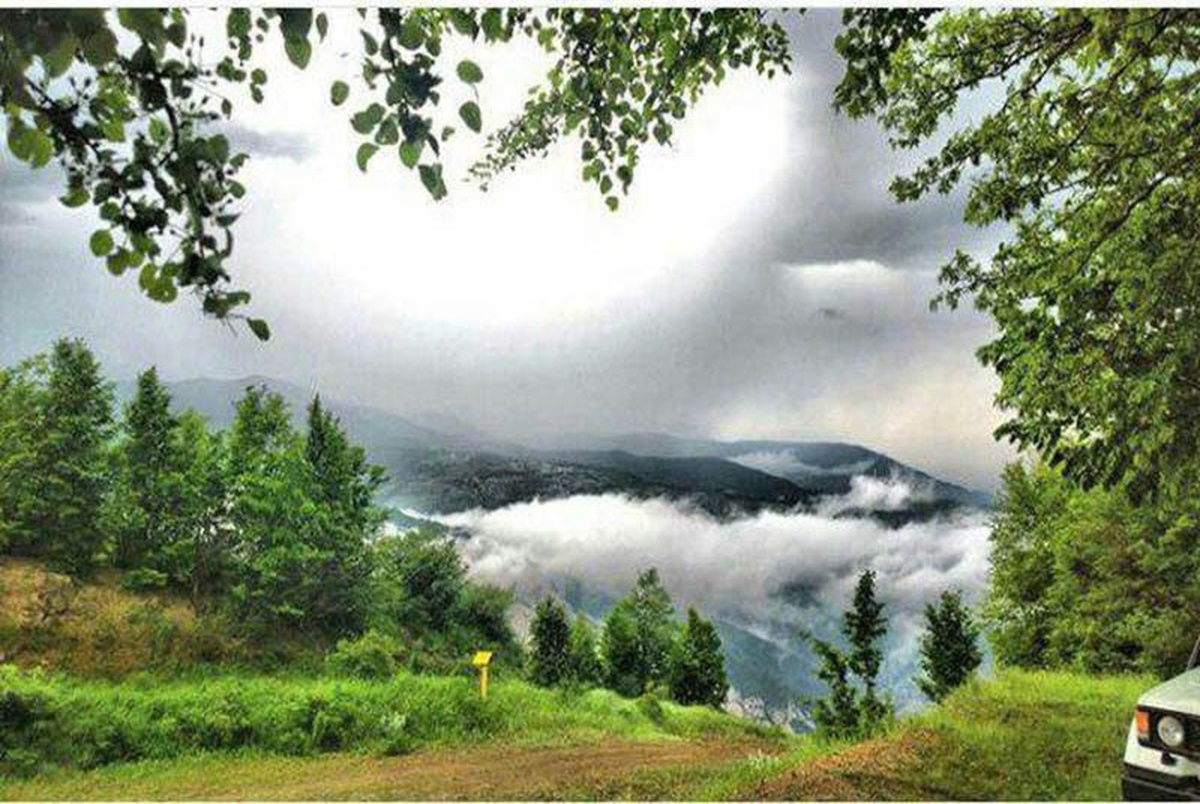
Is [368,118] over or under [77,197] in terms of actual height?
over

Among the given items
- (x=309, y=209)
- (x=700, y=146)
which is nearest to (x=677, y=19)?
(x=700, y=146)

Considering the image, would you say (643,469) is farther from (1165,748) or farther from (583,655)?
(1165,748)

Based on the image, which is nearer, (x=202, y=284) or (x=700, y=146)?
(x=202, y=284)

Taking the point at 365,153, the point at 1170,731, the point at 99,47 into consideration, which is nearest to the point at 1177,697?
the point at 1170,731

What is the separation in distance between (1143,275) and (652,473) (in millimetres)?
2551

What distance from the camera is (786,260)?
15.6 feet

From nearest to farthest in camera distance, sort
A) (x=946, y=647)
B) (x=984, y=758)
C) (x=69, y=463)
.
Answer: (x=984, y=758) < (x=69, y=463) < (x=946, y=647)

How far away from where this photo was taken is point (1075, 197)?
4191mm

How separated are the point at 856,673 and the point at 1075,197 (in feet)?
9.20

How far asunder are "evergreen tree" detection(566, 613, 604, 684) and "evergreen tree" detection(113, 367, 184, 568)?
2.39m

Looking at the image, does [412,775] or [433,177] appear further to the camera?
[412,775]

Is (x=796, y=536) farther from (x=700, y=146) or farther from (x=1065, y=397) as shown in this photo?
(x=700, y=146)

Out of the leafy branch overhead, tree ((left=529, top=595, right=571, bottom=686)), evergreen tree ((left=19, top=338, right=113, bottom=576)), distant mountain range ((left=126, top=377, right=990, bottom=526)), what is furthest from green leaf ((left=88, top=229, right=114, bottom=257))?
tree ((left=529, top=595, right=571, bottom=686))

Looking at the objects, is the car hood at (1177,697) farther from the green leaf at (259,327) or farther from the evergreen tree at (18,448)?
the evergreen tree at (18,448)
